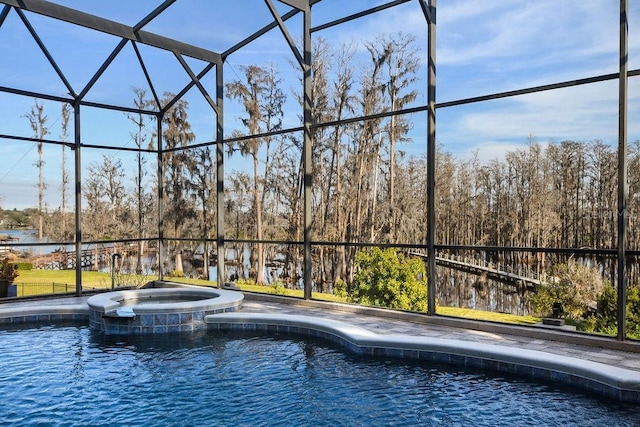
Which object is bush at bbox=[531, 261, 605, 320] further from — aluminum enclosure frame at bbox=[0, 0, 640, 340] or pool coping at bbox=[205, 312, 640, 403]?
pool coping at bbox=[205, 312, 640, 403]

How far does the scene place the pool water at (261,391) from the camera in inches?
168

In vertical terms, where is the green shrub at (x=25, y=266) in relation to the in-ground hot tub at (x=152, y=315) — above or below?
above

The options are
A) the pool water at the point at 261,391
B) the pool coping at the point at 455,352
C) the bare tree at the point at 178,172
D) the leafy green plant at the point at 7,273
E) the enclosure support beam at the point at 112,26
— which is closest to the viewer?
the pool water at the point at 261,391

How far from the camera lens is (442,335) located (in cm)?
649

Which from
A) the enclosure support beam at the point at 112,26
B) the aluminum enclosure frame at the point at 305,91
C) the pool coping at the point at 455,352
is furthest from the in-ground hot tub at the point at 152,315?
the enclosure support beam at the point at 112,26

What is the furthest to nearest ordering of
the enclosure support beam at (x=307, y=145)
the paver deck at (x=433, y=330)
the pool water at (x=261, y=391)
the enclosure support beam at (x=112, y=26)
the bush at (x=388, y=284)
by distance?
the bush at (x=388, y=284), the enclosure support beam at (x=307, y=145), the enclosure support beam at (x=112, y=26), the paver deck at (x=433, y=330), the pool water at (x=261, y=391)

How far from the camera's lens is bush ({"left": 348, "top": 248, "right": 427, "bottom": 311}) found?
9.49 metres

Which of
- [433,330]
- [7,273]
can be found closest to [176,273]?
[7,273]

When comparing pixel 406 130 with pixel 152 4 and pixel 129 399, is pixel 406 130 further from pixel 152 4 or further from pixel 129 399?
pixel 129 399

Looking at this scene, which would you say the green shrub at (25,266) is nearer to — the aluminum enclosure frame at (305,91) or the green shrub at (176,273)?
the green shrub at (176,273)

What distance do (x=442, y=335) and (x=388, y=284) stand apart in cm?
301

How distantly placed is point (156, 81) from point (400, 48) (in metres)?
6.35

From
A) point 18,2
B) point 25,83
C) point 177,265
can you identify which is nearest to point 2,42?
point 25,83

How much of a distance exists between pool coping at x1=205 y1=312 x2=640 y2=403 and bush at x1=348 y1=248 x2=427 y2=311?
2.44 meters
